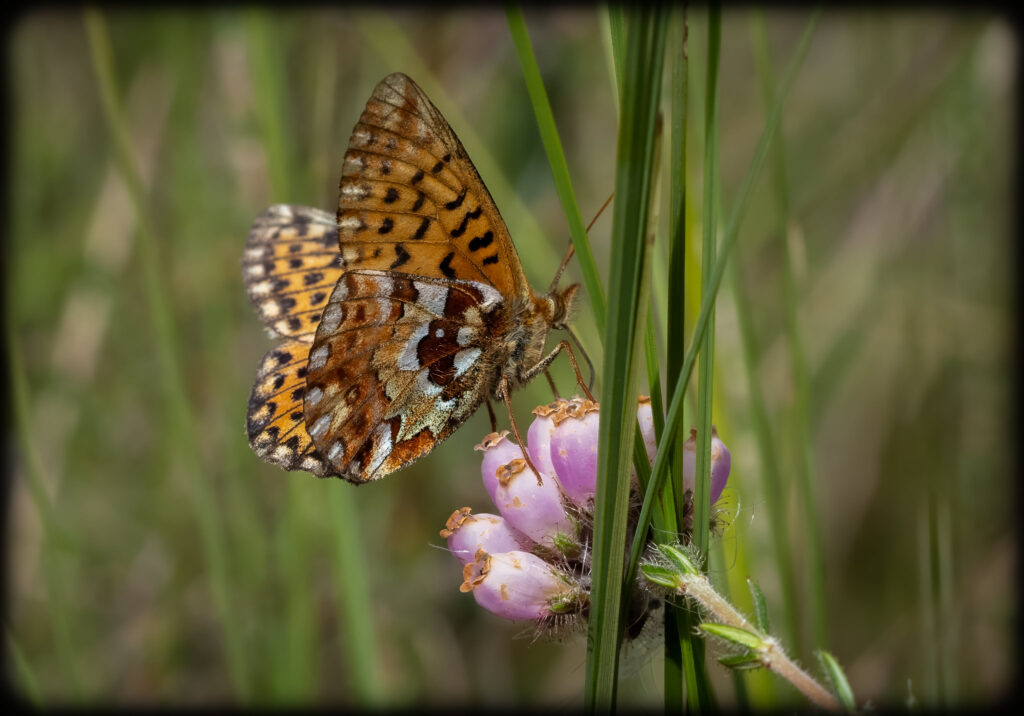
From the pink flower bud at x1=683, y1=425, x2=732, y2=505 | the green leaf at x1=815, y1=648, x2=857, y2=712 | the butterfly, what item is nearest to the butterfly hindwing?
the butterfly

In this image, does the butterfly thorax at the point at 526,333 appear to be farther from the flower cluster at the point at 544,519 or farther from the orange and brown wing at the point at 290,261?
the orange and brown wing at the point at 290,261

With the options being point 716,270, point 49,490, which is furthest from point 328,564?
point 716,270

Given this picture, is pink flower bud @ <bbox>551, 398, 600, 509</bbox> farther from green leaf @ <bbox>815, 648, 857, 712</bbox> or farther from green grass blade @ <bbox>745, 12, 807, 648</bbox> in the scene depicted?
green grass blade @ <bbox>745, 12, 807, 648</bbox>

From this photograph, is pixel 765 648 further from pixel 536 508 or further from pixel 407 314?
pixel 407 314

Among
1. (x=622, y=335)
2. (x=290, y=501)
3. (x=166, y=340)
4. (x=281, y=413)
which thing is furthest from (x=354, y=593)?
(x=622, y=335)

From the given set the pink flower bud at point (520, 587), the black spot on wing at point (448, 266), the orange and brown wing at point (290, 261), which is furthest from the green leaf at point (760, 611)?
the orange and brown wing at point (290, 261)
